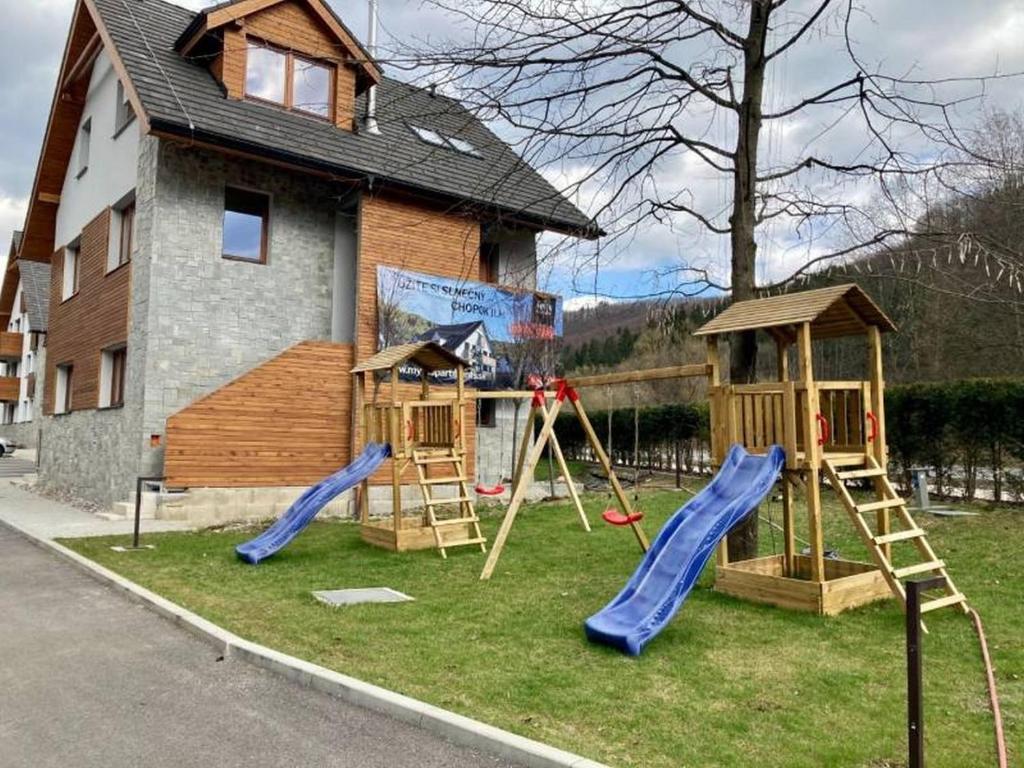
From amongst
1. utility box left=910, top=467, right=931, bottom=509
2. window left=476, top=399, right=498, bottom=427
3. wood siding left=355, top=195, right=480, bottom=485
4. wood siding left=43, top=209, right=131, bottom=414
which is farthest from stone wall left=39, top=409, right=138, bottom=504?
utility box left=910, top=467, right=931, bottom=509

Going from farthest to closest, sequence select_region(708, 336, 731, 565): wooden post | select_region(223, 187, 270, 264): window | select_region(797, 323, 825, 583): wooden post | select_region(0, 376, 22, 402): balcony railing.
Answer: select_region(0, 376, 22, 402): balcony railing < select_region(223, 187, 270, 264): window < select_region(708, 336, 731, 565): wooden post < select_region(797, 323, 825, 583): wooden post

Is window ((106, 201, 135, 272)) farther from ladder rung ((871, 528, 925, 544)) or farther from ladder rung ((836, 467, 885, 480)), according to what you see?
ladder rung ((871, 528, 925, 544))

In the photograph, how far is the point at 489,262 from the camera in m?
17.4

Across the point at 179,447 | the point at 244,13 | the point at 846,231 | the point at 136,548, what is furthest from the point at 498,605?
the point at 244,13

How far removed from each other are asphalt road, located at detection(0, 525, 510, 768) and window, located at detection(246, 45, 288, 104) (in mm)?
11220

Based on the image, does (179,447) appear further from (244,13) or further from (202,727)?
(202,727)

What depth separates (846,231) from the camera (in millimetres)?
7461

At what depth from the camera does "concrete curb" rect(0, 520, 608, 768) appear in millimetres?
3543

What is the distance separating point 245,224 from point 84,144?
6.80m

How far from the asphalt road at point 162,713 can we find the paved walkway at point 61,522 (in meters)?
5.33

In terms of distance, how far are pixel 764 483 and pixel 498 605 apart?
8.20ft

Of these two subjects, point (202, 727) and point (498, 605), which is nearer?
point (202, 727)

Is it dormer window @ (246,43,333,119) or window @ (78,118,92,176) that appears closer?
dormer window @ (246,43,333,119)

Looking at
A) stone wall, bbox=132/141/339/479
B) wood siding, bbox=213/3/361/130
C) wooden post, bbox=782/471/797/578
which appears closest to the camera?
wooden post, bbox=782/471/797/578
